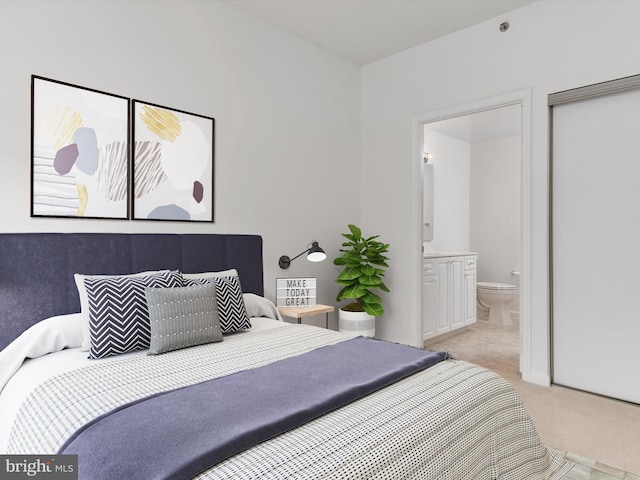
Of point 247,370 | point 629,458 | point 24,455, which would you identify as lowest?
point 629,458

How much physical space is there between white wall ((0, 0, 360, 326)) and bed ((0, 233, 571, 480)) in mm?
322

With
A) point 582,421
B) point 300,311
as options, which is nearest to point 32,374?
point 300,311

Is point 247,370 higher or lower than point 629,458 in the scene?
higher

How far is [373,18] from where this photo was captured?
343 cm

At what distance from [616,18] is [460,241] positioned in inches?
144

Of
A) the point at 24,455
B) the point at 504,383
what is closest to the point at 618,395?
the point at 504,383

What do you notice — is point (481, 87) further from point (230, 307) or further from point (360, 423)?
point (360, 423)

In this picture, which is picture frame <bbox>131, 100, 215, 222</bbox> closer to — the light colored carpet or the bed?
the bed

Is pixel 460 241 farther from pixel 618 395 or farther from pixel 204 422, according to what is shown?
pixel 204 422

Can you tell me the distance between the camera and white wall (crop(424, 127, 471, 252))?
18.3ft

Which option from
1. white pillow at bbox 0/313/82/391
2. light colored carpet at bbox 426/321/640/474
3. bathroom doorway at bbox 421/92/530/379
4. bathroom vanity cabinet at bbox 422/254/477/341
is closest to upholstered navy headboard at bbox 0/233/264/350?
white pillow at bbox 0/313/82/391

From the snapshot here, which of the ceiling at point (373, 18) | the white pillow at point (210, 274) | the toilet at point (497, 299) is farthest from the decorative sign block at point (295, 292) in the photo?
the toilet at point (497, 299)

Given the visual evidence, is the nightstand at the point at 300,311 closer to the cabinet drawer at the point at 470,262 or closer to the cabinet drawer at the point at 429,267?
the cabinet drawer at the point at 429,267

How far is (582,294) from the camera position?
3.01m
